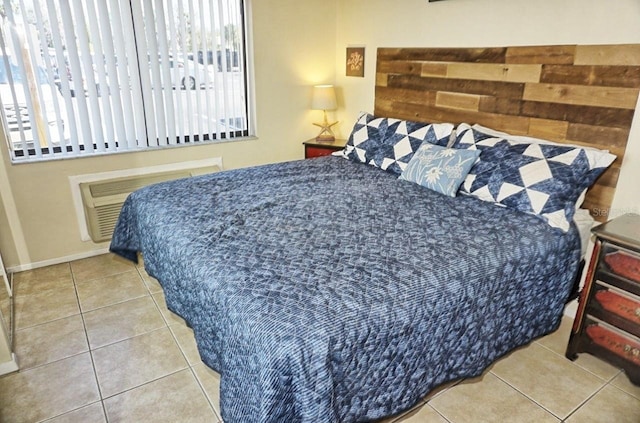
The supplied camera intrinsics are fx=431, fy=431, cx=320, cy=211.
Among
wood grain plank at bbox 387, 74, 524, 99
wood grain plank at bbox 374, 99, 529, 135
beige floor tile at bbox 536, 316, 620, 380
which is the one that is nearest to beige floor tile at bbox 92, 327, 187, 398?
beige floor tile at bbox 536, 316, 620, 380

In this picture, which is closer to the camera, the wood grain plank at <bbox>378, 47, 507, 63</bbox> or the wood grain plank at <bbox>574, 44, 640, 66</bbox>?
the wood grain plank at <bbox>574, 44, 640, 66</bbox>

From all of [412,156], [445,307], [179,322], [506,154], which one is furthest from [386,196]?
[179,322]

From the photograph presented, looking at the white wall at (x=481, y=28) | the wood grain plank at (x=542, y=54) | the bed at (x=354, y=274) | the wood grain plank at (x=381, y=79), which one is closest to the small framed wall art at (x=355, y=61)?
the white wall at (x=481, y=28)

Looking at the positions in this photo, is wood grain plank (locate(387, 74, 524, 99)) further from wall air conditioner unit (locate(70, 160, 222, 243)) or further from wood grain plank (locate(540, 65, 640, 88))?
wall air conditioner unit (locate(70, 160, 222, 243))

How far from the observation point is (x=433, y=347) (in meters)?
1.65

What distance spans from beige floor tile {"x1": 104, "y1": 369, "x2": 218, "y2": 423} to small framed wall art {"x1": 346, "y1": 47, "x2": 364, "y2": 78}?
2.79 metres

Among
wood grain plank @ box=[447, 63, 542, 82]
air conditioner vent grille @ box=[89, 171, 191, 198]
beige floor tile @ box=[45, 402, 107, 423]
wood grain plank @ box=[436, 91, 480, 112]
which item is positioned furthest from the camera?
air conditioner vent grille @ box=[89, 171, 191, 198]

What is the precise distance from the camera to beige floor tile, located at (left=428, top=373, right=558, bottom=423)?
1805 millimetres

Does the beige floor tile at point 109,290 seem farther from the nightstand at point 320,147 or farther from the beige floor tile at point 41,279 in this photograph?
the nightstand at point 320,147

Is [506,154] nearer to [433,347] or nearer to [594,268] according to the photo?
[594,268]

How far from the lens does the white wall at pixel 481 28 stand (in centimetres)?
215

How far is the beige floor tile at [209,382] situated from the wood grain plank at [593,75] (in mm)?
2361

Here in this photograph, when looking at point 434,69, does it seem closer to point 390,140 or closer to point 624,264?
point 390,140

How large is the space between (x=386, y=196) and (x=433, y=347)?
3.33 feet
